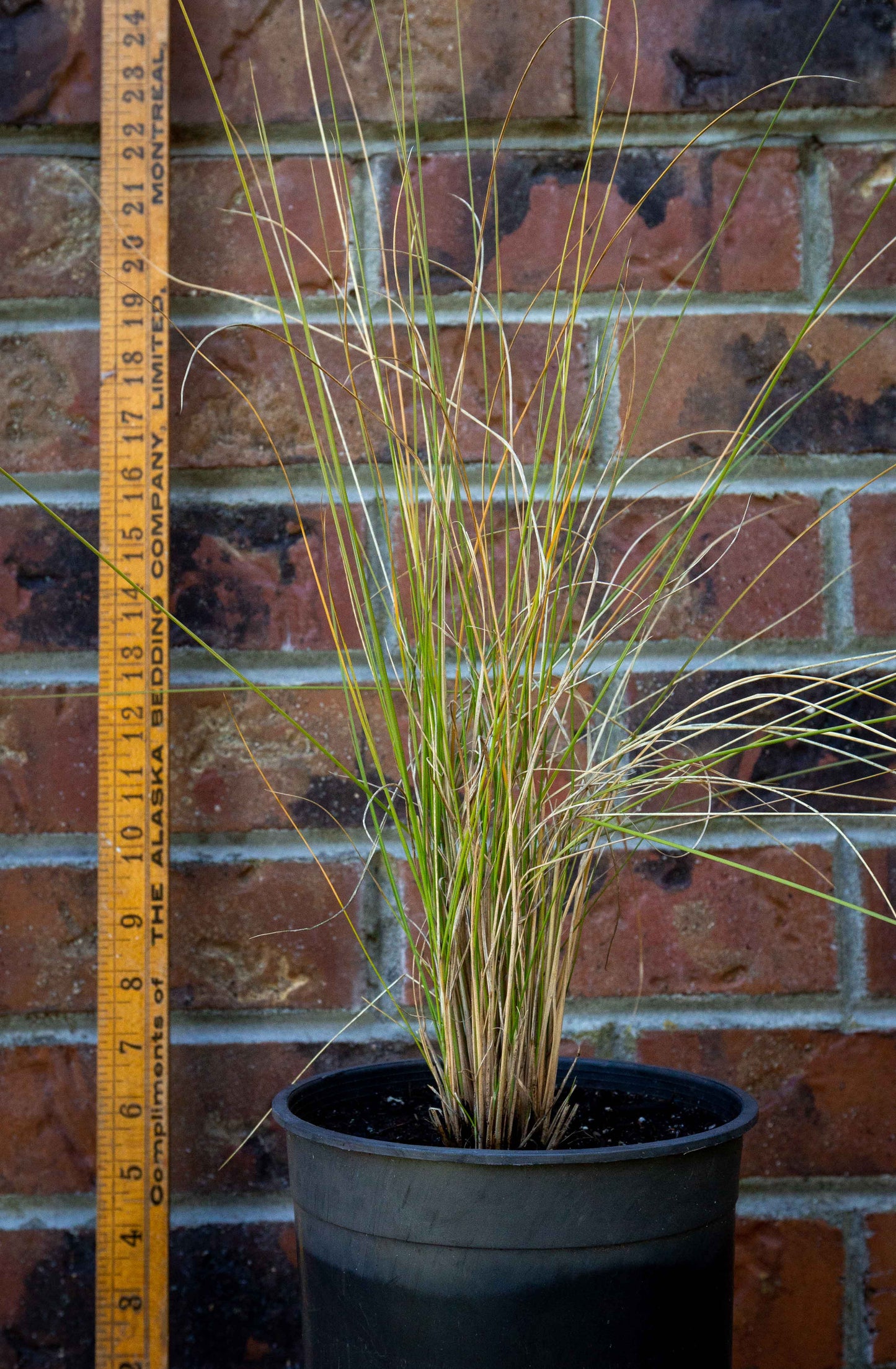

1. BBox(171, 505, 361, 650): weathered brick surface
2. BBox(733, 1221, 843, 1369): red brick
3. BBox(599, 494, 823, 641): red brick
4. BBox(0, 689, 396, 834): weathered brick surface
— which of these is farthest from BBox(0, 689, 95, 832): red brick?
BBox(733, 1221, 843, 1369): red brick

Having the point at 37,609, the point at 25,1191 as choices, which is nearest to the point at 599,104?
the point at 37,609

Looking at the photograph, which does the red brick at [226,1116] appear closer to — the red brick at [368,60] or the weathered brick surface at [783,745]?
the weathered brick surface at [783,745]

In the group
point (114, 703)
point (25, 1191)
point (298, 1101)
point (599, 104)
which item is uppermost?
point (599, 104)

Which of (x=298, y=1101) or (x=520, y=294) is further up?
(x=520, y=294)

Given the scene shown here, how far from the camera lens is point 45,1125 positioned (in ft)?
2.65

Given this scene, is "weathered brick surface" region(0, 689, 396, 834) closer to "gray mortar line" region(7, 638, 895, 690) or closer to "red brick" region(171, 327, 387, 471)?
"gray mortar line" region(7, 638, 895, 690)

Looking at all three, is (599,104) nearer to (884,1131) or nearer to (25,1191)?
(884,1131)

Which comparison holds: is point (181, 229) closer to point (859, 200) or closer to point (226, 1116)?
point (859, 200)

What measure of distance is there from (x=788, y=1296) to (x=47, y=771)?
68cm

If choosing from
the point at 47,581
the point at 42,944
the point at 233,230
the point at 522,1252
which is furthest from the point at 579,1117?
the point at 233,230

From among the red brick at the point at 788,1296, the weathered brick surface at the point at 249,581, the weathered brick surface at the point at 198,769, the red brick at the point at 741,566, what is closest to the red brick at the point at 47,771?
the weathered brick surface at the point at 198,769

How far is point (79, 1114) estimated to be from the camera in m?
0.81

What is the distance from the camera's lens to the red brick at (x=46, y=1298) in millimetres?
798

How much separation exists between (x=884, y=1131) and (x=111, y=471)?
75 cm
